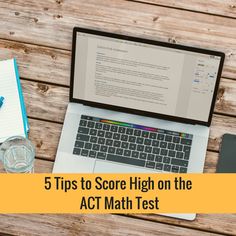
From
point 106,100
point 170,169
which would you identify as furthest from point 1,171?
point 170,169

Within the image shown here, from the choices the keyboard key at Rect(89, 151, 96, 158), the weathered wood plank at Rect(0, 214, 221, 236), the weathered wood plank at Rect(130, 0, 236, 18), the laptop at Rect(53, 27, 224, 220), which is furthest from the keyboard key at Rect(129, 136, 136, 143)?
the weathered wood plank at Rect(130, 0, 236, 18)

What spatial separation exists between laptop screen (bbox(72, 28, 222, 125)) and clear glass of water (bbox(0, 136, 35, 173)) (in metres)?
0.18

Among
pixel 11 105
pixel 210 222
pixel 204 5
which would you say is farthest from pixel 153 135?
pixel 204 5

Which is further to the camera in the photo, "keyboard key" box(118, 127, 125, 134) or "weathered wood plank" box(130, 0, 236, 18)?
"weathered wood plank" box(130, 0, 236, 18)

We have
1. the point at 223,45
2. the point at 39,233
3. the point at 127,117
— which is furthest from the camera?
the point at 223,45

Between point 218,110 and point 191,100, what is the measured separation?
0.12m

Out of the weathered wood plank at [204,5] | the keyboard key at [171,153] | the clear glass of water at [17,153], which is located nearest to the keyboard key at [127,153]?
the keyboard key at [171,153]

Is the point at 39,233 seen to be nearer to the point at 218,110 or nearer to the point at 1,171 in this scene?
the point at 1,171

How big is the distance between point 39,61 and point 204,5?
1.77 ft

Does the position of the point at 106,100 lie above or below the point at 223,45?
below

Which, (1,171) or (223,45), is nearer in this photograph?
(1,171)

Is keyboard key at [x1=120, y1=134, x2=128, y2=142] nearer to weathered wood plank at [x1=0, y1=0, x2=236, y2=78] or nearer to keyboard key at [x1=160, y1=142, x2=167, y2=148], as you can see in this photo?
keyboard key at [x1=160, y1=142, x2=167, y2=148]

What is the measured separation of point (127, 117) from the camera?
1492 mm

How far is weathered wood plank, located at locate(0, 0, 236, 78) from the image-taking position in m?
1.64
